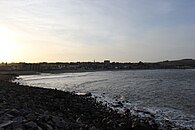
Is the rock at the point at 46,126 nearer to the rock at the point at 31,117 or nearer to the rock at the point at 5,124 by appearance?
the rock at the point at 31,117

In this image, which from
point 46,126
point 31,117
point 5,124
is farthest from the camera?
point 31,117

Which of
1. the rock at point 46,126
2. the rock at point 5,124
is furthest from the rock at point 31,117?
the rock at point 5,124

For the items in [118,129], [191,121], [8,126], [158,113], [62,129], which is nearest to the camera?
[8,126]

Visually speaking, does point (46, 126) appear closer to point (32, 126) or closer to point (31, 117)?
point (32, 126)

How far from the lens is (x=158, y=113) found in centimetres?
2259

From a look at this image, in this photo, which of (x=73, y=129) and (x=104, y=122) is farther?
(x=104, y=122)

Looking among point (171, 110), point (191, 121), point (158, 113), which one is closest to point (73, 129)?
point (191, 121)

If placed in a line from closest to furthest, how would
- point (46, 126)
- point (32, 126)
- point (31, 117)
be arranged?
point (32, 126) → point (46, 126) → point (31, 117)

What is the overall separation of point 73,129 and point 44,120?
1114 millimetres

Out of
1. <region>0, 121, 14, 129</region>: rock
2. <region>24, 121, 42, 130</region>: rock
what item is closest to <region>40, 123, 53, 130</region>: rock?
<region>24, 121, 42, 130</region>: rock

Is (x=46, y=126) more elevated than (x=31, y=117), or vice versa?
(x=31, y=117)

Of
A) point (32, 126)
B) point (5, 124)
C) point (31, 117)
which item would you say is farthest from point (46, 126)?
point (5, 124)

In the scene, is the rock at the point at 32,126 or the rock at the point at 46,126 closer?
the rock at the point at 32,126

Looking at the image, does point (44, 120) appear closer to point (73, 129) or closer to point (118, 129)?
point (73, 129)
